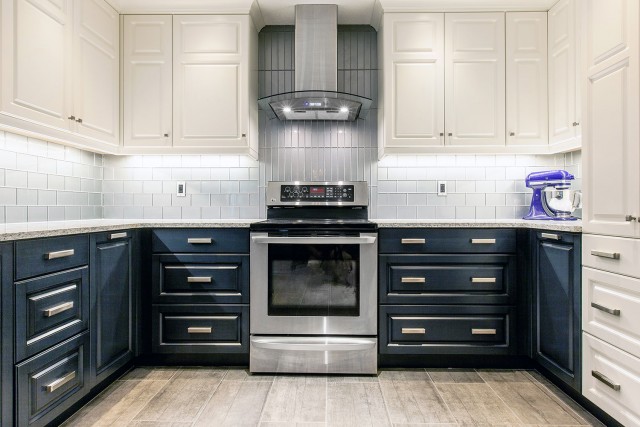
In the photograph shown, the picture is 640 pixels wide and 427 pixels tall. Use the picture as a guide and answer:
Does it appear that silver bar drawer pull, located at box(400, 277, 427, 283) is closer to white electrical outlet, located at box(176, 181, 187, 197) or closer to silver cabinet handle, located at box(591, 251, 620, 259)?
silver cabinet handle, located at box(591, 251, 620, 259)

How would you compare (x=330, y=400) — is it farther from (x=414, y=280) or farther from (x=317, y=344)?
(x=414, y=280)

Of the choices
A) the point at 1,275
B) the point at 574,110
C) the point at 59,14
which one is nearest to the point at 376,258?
the point at 574,110

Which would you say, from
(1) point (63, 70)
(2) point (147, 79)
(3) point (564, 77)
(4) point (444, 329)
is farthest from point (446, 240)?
(1) point (63, 70)

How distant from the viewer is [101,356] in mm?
2090

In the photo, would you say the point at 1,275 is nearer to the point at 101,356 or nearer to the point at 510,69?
the point at 101,356

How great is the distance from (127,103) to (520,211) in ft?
9.51

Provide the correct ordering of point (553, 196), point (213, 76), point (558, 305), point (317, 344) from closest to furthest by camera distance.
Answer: point (558, 305)
point (317, 344)
point (553, 196)
point (213, 76)

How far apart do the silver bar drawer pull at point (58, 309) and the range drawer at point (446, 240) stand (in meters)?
1.62

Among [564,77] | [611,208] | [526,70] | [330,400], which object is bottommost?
[330,400]

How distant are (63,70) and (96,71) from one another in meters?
0.34

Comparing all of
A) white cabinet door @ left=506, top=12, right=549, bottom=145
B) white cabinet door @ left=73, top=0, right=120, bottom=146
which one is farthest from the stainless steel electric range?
white cabinet door @ left=506, top=12, right=549, bottom=145

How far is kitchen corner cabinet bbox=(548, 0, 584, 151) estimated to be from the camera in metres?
2.49

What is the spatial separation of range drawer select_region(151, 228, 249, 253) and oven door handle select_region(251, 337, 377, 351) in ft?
1.83

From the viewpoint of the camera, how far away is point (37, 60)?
2.04 meters
